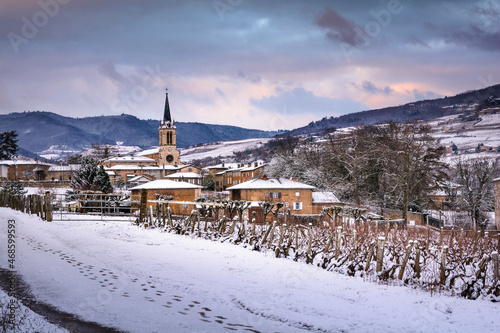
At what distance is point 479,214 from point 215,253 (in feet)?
138

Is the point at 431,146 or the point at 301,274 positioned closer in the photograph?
the point at 301,274

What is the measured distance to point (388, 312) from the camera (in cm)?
996

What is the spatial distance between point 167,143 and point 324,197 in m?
114

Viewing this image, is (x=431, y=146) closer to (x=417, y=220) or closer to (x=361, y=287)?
(x=417, y=220)

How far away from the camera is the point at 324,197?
56.2 meters

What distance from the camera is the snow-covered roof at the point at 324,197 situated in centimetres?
5470

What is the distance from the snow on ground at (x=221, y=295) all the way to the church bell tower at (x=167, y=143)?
146m

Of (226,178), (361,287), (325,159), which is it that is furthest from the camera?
(226,178)

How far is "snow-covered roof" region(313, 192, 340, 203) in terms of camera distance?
54697 millimetres

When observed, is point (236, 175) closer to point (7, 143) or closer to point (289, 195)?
point (7, 143)

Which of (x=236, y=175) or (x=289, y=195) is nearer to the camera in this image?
(x=289, y=195)

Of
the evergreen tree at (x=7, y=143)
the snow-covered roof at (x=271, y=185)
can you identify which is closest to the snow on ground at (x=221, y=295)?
the snow-covered roof at (x=271, y=185)

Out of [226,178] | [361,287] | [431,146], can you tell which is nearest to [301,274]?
[361,287]

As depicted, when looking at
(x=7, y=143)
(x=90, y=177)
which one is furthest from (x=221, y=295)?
(x=7, y=143)
